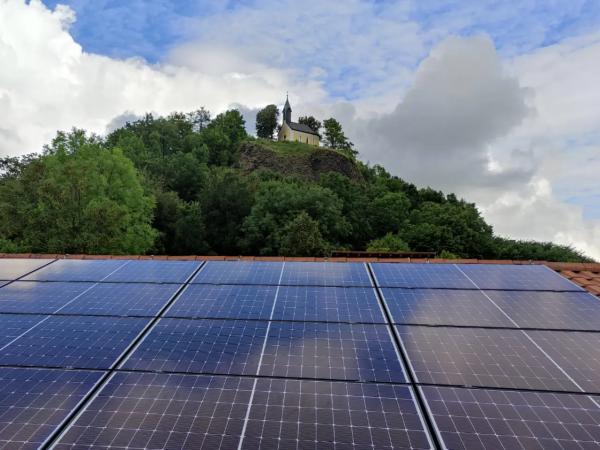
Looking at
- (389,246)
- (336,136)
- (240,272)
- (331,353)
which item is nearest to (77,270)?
(240,272)

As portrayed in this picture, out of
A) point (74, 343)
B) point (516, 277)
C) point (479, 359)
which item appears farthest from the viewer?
point (516, 277)

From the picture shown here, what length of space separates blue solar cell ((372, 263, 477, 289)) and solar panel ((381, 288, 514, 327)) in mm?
277

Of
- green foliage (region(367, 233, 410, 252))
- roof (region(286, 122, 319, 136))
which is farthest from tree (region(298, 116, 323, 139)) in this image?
green foliage (region(367, 233, 410, 252))

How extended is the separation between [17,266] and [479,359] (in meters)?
9.91

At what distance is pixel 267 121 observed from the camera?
108 meters

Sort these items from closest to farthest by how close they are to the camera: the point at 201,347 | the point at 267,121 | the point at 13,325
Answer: the point at 201,347
the point at 13,325
the point at 267,121

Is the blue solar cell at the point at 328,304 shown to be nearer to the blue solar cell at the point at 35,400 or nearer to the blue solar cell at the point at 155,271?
the blue solar cell at the point at 155,271

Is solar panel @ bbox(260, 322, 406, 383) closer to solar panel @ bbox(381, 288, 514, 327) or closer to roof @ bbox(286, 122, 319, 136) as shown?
solar panel @ bbox(381, 288, 514, 327)

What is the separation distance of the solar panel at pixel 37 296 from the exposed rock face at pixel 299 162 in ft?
235

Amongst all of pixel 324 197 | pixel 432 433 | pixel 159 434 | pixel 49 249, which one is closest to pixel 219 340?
pixel 159 434

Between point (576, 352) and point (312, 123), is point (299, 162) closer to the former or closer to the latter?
point (312, 123)

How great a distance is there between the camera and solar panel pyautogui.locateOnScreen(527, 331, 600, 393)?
4.67 meters

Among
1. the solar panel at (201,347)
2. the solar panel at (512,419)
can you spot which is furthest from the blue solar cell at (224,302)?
the solar panel at (512,419)

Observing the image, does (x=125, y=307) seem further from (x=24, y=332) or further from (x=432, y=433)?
(x=432, y=433)
